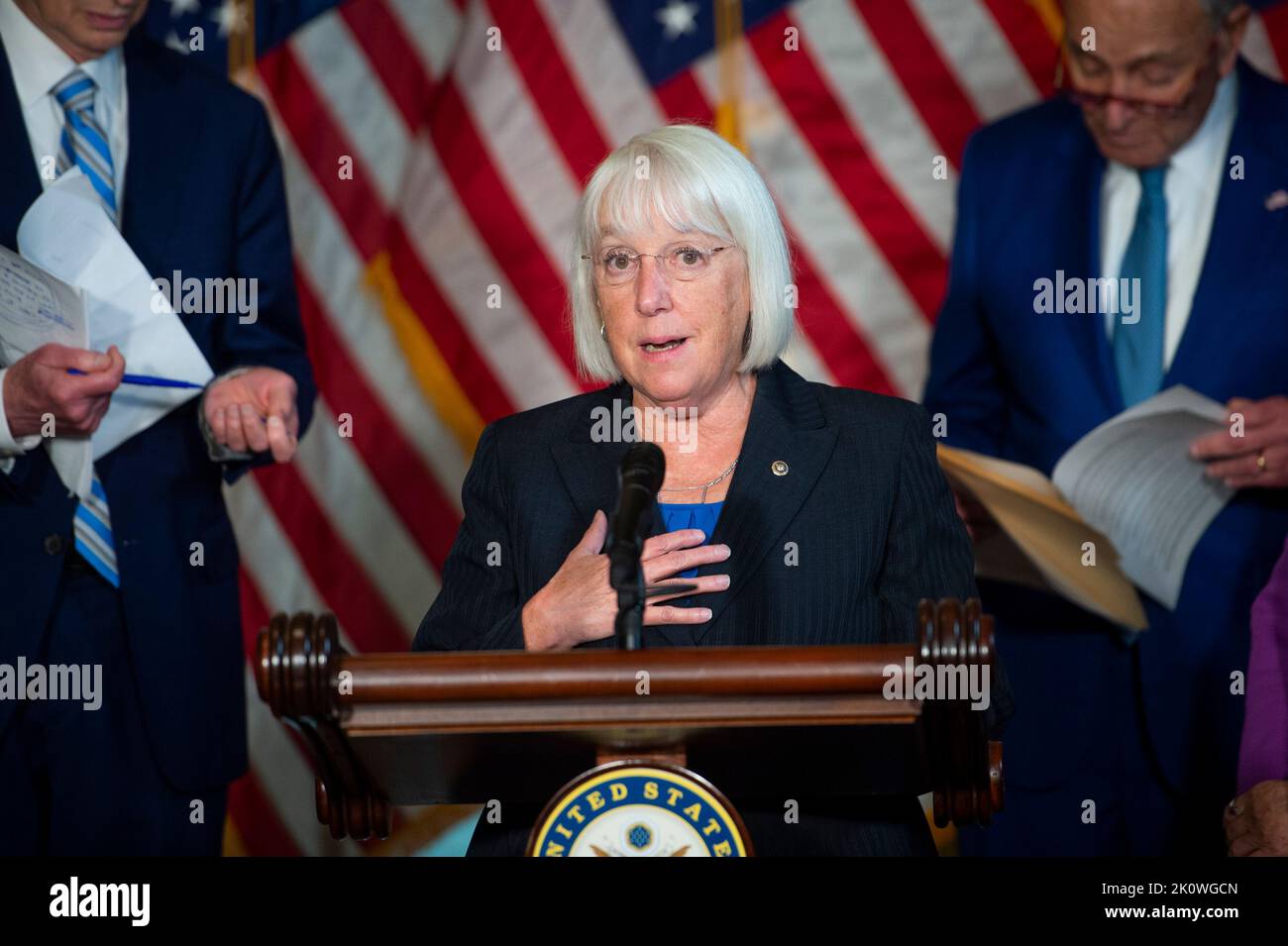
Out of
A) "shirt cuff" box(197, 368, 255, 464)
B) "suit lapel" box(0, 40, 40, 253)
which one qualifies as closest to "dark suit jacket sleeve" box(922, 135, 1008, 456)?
"shirt cuff" box(197, 368, 255, 464)

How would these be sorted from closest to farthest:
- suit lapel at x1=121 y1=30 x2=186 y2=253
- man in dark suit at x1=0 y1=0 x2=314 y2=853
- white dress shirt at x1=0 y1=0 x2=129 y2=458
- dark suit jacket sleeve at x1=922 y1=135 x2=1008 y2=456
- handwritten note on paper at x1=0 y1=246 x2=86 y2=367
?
handwritten note on paper at x1=0 y1=246 x2=86 y2=367 < man in dark suit at x1=0 y1=0 x2=314 y2=853 < white dress shirt at x1=0 y1=0 x2=129 y2=458 < suit lapel at x1=121 y1=30 x2=186 y2=253 < dark suit jacket sleeve at x1=922 y1=135 x2=1008 y2=456

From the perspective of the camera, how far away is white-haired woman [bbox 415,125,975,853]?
2.27 metres

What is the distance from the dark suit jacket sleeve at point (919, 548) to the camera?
2338 mm

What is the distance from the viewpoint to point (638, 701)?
1882 mm

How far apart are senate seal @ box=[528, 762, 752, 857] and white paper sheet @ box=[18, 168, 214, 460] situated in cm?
194

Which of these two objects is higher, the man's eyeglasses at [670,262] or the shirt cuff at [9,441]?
the shirt cuff at [9,441]

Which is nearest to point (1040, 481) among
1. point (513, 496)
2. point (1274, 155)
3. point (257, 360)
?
point (1274, 155)

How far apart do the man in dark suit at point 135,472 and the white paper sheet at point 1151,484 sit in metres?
1.67

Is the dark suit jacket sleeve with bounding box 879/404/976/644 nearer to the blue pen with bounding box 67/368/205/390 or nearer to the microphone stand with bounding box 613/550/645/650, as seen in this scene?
the microphone stand with bounding box 613/550/645/650

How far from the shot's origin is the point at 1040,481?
3547mm

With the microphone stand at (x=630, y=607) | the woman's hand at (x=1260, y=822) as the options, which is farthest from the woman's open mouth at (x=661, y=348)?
the woman's hand at (x=1260, y=822)

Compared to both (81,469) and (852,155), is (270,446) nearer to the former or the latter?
(81,469)

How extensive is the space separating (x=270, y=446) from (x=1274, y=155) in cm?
221

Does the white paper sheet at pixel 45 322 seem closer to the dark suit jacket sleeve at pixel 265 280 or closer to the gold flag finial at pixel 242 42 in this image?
the dark suit jacket sleeve at pixel 265 280
